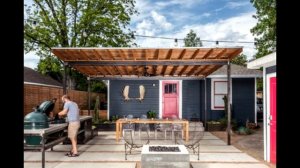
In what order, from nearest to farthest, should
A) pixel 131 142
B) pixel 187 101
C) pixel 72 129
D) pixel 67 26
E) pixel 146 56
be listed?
pixel 72 129, pixel 131 142, pixel 146 56, pixel 187 101, pixel 67 26

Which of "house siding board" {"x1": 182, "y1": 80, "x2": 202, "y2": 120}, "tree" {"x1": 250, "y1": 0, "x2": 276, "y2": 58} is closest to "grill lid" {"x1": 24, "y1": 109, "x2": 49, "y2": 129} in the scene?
"house siding board" {"x1": 182, "y1": 80, "x2": 202, "y2": 120}

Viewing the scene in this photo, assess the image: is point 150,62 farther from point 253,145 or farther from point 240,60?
point 240,60

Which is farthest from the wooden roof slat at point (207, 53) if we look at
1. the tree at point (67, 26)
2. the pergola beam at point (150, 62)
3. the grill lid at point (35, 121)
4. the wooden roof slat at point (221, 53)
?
the tree at point (67, 26)

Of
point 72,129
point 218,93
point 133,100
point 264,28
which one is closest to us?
point 72,129

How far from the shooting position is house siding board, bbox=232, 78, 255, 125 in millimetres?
19234

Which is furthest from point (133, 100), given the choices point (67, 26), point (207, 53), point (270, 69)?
point (270, 69)

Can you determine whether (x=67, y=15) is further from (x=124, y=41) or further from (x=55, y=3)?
(x=124, y=41)

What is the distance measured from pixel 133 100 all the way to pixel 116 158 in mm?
10371

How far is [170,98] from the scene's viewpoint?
19781 mm

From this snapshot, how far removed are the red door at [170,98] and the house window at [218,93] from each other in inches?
82.8

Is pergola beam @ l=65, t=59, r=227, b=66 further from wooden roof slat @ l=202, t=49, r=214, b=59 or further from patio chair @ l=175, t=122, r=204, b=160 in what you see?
patio chair @ l=175, t=122, r=204, b=160

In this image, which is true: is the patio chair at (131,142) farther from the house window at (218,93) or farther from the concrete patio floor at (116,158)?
the house window at (218,93)

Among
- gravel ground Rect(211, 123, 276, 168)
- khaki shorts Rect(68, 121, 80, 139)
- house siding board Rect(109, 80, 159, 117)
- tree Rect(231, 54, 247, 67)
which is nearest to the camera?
khaki shorts Rect(68, 121, 80, 139)
